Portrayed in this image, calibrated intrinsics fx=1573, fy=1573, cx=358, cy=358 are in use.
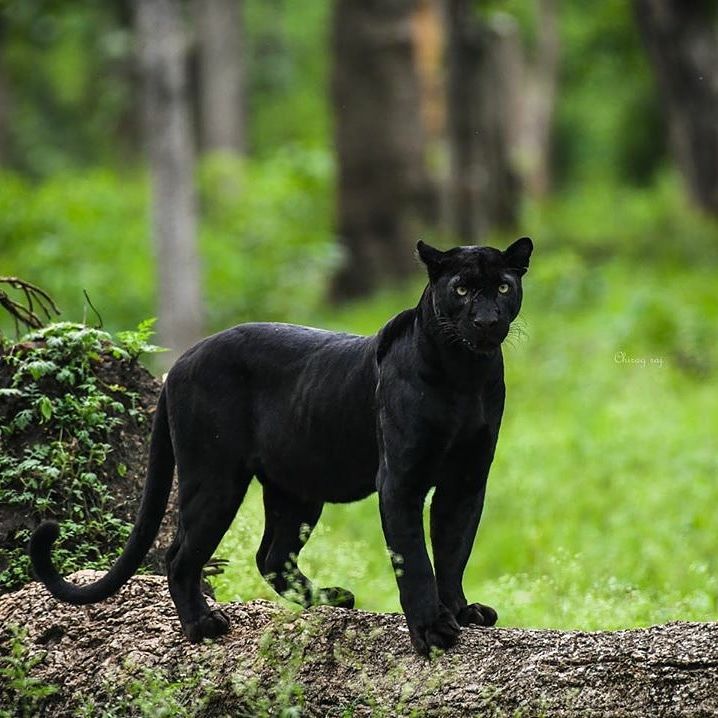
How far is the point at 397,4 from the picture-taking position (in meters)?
19.2

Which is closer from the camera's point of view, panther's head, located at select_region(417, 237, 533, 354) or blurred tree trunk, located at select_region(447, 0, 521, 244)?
panther's head, located at select_region(417, 237, 533, 354)

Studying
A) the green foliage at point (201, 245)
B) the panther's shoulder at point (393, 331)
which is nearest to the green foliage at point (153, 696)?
the panther's shoulder at point (393, 331)

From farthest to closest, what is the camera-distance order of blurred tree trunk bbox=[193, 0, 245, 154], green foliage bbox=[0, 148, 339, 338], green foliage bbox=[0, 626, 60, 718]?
blurred tree trunk bbox=[193, 0, 245, 154]
green foliage bbox=[0, 148, 339, 338]
green foliage bbox=[0, 626, 60, 718]

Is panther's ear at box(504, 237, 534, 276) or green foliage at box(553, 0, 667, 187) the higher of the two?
green foliage at box(553, 0, 667, 187)

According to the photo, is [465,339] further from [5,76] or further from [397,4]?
[5,76]

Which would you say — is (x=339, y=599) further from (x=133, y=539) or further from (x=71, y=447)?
(x=71, y=447)

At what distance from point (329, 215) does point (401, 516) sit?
1800 centimetres

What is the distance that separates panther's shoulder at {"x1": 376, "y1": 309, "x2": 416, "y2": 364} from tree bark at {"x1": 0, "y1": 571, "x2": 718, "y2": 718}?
0.91m

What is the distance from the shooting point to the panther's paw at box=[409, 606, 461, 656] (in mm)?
5074

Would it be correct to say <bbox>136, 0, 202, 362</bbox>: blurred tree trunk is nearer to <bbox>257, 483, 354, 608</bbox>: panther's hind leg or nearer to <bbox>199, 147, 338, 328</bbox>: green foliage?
<bbox>199, 147, 338, 328</bbox>: green foliage

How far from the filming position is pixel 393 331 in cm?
538

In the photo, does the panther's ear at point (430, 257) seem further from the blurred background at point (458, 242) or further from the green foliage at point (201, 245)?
the green foliage at point (201, 245)

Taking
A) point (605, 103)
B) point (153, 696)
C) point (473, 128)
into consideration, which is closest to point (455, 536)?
point (153, 696)

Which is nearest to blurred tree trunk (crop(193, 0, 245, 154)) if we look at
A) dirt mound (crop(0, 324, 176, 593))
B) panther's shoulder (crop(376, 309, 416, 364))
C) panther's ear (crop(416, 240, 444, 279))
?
dirt mound (crop(0, 324, 176, 593))
